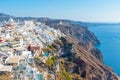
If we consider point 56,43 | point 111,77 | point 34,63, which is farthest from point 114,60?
point 34,63

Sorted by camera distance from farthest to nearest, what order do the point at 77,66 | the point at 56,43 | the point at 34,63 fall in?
the point at 56,43 → the point at 77,66 → the point at 34,63

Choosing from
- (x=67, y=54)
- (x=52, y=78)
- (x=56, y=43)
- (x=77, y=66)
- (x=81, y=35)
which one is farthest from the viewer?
(x=81, y=35)

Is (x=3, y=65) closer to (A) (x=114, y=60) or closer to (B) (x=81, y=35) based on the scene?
(A) (x=114, y=60)

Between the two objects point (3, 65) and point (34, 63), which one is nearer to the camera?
point (3, 65)

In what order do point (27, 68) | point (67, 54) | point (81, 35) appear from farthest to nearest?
point (81, 35) < point (67, 54) < point (27, 68)

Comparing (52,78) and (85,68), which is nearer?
(52,78)

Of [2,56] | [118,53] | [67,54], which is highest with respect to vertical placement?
[2,56]

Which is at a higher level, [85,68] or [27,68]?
[27,68]

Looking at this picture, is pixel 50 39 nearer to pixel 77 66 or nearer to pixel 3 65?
pixel 77 66

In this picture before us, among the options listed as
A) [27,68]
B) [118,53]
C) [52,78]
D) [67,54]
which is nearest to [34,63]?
[52,78]
